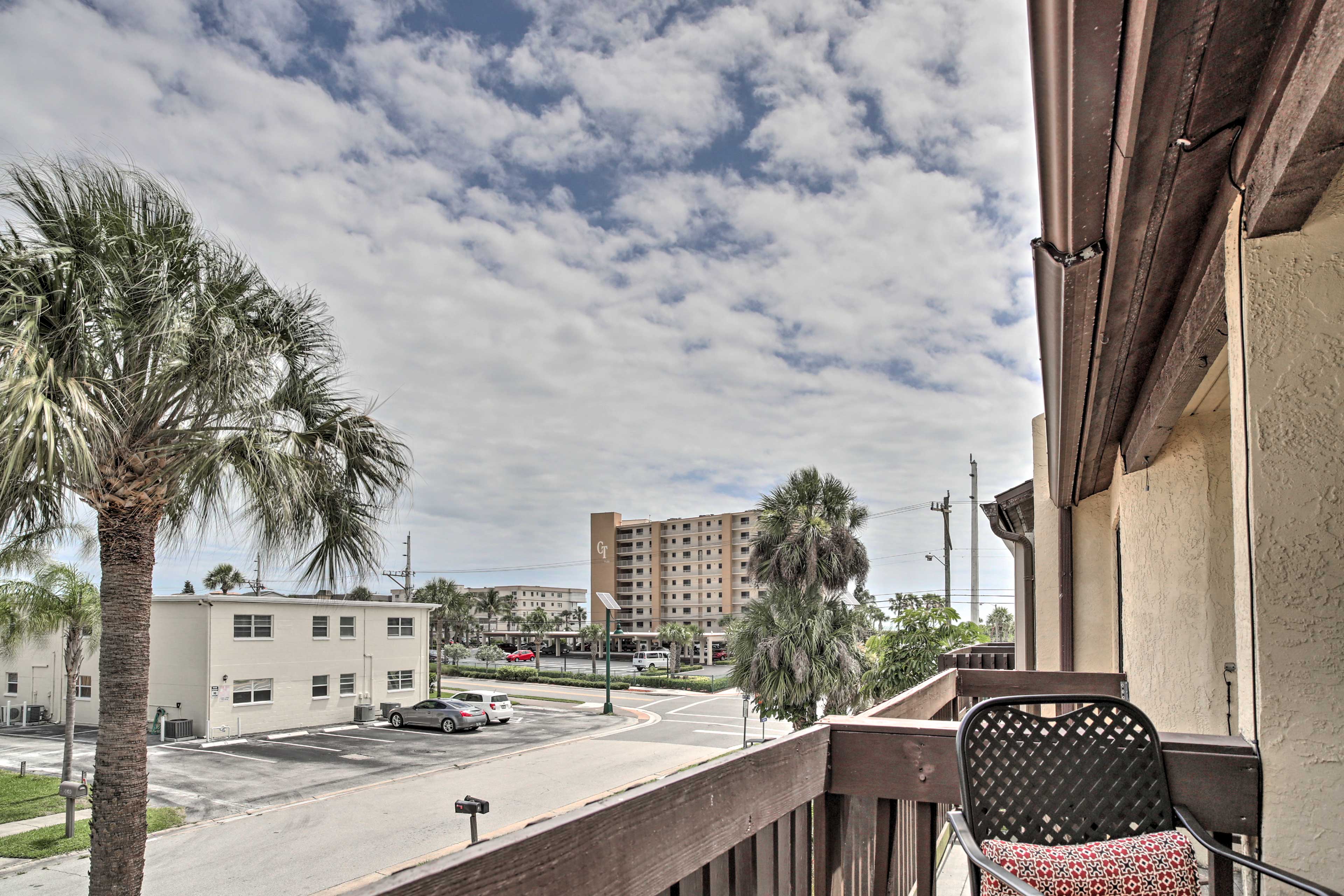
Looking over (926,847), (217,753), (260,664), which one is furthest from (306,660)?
(926,847)

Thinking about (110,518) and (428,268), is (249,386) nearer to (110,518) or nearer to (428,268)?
(110,518)

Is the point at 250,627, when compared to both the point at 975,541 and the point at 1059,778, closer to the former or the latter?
the point at 975,541

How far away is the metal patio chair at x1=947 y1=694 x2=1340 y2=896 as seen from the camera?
1.66 m

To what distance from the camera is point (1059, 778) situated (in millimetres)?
1681

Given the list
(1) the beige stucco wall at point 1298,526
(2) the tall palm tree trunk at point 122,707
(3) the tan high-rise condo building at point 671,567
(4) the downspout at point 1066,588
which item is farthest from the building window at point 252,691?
(3) the tan high-rise condo building at point 671,567

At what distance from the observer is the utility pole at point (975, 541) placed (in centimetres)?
2194

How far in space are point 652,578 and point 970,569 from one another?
5105 cm

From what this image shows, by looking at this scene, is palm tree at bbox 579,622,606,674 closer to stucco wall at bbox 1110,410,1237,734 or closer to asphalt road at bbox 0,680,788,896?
asphalt road at bbox 0,680,788,896

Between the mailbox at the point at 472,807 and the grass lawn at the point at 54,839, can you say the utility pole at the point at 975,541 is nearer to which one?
the mailbox at the point at 472,807

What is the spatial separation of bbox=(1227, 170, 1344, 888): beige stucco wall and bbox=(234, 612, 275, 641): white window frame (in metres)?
26.7

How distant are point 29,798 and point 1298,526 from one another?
66.8ft

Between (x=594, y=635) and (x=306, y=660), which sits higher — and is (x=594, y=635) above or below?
below

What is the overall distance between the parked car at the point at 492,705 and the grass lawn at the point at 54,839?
1174cm

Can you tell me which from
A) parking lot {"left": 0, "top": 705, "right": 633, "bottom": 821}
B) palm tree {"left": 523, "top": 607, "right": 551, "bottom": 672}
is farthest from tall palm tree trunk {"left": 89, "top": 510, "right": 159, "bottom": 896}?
palm tree {"left": 523, "top": 607, "right": 551, "bottom": 672}
